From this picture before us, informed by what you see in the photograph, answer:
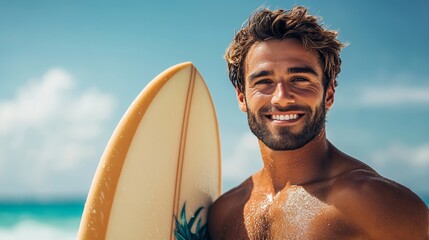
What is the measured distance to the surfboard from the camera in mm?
2436

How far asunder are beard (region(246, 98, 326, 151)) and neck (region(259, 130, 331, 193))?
1.8 inches

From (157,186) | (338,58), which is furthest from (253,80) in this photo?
(157,186)

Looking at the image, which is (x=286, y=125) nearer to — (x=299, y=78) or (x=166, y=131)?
Answer: (x=299, y=78)

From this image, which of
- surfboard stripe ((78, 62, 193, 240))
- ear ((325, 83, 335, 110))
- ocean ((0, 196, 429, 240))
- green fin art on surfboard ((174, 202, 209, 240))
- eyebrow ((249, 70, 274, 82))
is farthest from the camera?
ocean ((0, 196, 429, 240))

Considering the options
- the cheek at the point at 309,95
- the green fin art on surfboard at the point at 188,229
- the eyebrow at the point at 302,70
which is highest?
the eyebrow at the point at 302,70

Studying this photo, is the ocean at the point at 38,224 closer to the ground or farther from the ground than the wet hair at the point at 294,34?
farther from the ground

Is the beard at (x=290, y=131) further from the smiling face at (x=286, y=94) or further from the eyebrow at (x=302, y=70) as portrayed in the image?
the eyebrow at (x=302, y=70)

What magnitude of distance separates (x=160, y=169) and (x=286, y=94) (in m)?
0.78

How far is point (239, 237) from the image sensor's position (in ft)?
8.41

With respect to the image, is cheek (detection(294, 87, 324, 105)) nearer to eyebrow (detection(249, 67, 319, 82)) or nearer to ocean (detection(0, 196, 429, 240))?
eyebrow (detection(249, 67, 319, 82))

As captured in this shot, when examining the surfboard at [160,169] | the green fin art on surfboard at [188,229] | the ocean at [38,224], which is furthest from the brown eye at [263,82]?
the ocean at [38,224]

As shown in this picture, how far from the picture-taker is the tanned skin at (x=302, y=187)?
2.11 meters

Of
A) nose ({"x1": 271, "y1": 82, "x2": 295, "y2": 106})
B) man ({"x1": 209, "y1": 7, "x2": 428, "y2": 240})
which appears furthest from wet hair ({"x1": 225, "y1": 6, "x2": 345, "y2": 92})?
nose ({"x1": 271, "y1": 82, "x2": 295, "y2": 106})

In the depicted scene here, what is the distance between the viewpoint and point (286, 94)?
95.2 inches
